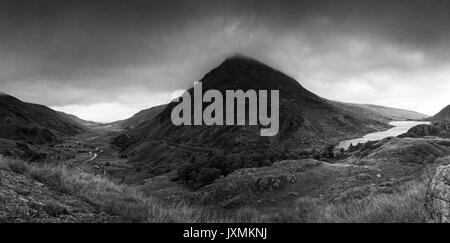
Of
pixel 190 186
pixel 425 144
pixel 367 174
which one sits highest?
A: pixel 425 144

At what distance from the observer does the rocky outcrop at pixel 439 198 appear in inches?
297

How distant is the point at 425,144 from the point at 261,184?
2850 cm

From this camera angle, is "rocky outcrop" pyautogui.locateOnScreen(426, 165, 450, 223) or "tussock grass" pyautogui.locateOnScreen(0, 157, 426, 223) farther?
"tussock grass" pyautogui.locateOnScreen(0, 157, 426, 223)

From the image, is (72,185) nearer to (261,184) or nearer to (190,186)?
(261,184)

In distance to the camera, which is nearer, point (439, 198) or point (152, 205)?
point (439, 198)

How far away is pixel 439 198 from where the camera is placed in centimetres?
780

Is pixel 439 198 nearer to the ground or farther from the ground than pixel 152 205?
farther from the ground

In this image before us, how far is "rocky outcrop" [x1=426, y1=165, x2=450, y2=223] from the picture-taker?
7.54 m

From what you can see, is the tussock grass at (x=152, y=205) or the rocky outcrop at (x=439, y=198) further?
the tussock grass at (x=152, y=205)
